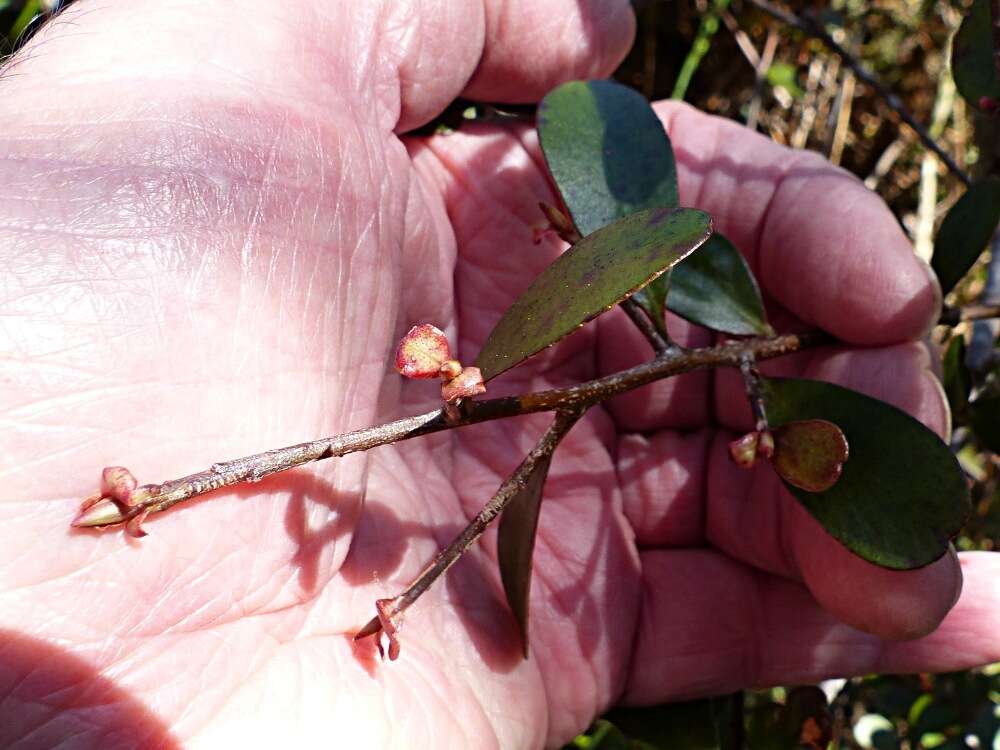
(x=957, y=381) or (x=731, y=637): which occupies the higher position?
(x=957, y=381)

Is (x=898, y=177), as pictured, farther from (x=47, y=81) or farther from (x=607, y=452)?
(x=47, y=81)

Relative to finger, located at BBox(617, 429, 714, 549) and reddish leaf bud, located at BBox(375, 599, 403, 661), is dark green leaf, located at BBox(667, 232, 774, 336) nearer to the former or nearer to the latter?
finger, located at BBox(617, 429, 714, 549)

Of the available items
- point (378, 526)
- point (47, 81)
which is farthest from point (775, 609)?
point (47, 81)

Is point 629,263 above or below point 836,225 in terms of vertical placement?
above

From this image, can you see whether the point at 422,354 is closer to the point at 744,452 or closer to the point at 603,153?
the point at 744,452

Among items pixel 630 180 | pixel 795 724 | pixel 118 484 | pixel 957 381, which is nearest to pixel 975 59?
pixel 957 381

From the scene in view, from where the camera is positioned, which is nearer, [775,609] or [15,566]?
[15,566]

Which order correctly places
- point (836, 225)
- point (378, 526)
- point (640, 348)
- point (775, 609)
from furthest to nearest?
1. point (640, 348)
2. point (775, 609)
3. point (836, 225)
4. point (378, 526)
